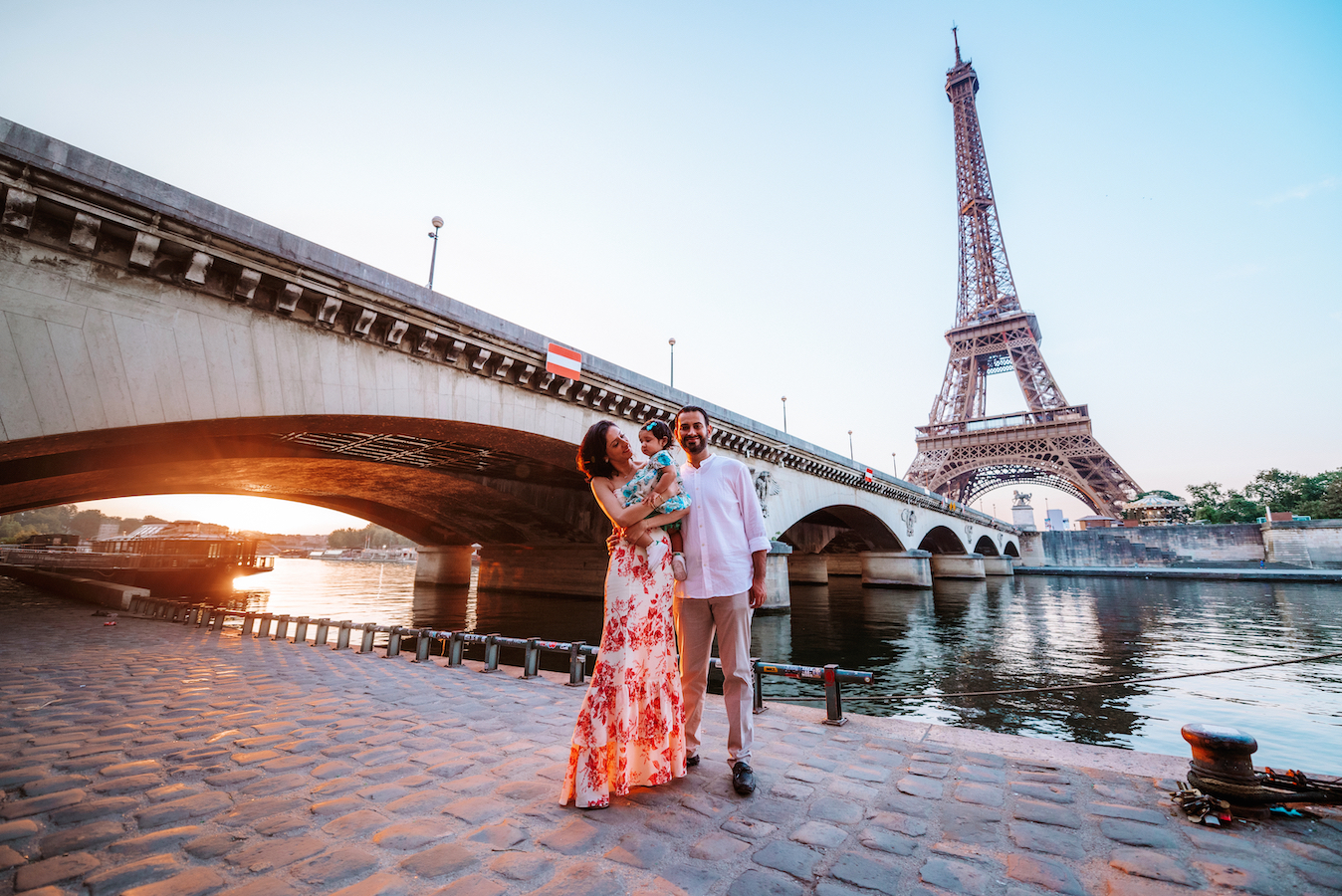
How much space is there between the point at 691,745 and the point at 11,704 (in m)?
6.65

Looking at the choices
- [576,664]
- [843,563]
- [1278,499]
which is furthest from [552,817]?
[1278,499]

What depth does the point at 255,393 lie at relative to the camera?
7.59 m

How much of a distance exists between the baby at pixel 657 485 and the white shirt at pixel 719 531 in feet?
0.39

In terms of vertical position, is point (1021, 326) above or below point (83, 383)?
above

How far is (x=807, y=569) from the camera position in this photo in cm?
3656

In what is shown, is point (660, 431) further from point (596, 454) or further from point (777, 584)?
point (777, 584)

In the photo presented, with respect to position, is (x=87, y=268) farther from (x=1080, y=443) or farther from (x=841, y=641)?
(x=1080, y=443)

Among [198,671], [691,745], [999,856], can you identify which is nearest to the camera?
[999,856]

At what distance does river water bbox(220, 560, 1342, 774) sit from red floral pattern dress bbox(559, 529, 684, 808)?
276cm

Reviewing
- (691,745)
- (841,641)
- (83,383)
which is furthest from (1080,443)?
(83,383)

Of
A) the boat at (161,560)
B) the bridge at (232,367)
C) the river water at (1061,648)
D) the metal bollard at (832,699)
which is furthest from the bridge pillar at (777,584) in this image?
the boat at (161,560)

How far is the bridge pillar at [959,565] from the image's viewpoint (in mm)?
40656

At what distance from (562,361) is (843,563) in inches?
1385

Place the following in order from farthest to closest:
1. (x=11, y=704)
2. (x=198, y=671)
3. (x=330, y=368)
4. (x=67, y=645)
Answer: (x=67, y=645) → (x=330, y=368) → (x=198, y=671) → (x=11, y=704)
